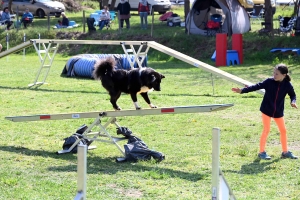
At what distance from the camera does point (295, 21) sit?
25.1 meters

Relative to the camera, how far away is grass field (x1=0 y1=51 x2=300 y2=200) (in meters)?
6.62

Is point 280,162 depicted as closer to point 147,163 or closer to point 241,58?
point 147,163

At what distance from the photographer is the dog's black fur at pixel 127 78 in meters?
8.30

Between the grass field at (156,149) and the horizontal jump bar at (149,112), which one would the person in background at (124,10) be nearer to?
the grass field at (156,149)

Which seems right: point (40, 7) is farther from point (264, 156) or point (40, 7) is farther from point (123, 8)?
point (264, 156)

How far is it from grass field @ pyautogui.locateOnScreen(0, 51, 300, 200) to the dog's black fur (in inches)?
37.5

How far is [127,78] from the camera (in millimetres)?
8492

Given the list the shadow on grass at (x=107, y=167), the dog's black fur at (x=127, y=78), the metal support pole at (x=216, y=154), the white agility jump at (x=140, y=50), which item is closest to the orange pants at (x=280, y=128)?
the shadow on grass at (x=107, y=167)

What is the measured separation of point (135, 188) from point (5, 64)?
58.6ft

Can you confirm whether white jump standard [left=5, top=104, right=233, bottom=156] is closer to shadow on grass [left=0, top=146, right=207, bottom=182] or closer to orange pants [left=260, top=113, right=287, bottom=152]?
shadow on grass [left=0, top=146, right=207, bottom=182]

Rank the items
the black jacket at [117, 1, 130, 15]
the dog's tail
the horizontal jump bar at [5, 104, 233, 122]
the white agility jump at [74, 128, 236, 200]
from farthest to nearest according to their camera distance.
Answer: the black jacket at [117, 1, 130, 15] < the dog's tail < the horizontal jump bar at [5, 104, 233, 122] < the white agility jump at [74, 128, 236, 200]

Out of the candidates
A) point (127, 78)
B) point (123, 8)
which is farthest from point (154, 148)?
point (123, 8)

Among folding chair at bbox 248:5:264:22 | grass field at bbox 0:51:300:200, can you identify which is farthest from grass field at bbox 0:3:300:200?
folding chair at bbox 248:5:264:22

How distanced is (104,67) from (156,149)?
1.48 m
